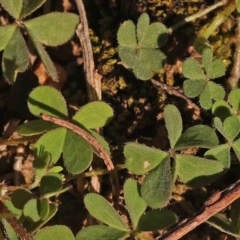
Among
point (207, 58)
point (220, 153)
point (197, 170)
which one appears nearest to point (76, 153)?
point (197, 170)

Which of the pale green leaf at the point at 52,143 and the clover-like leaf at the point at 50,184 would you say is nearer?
the clover-like leaf at the point at 50,184

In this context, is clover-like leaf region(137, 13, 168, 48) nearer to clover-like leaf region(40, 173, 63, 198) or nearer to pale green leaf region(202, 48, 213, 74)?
pale green leaf region(202, 48, 213, 74)

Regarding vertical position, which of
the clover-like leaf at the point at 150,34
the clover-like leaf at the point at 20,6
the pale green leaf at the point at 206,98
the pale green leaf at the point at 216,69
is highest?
the clover-like leaf at the point at 20,6

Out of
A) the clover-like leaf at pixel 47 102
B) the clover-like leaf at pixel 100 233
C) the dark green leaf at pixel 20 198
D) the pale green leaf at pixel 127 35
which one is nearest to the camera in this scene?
the dark green leaf at pixel 20 198

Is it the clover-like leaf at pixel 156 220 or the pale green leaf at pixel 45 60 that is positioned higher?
the pale green leaf at pixel 45 60

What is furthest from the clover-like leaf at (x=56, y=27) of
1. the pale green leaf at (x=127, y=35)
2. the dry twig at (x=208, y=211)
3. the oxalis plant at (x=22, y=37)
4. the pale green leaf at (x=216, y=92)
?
the dry twig at (x=208, y=211)

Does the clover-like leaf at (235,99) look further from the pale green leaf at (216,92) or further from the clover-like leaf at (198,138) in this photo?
the clover-like leaf at (198,138)

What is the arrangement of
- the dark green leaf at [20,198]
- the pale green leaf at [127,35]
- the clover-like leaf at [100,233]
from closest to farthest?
the dark green leaf at [20,198] → the clover-like leaf at [100,233] → the pale green leaf at [127,35]

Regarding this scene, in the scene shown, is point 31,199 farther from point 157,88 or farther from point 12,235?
point 157,88

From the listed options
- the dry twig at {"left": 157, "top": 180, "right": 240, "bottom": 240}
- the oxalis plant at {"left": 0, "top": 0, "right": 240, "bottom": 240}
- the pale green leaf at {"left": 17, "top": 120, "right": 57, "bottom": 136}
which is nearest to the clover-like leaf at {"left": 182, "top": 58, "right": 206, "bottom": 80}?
the oxalis plant at {"left": 0, "top": 0, "right": 240, "bottom": 240}
